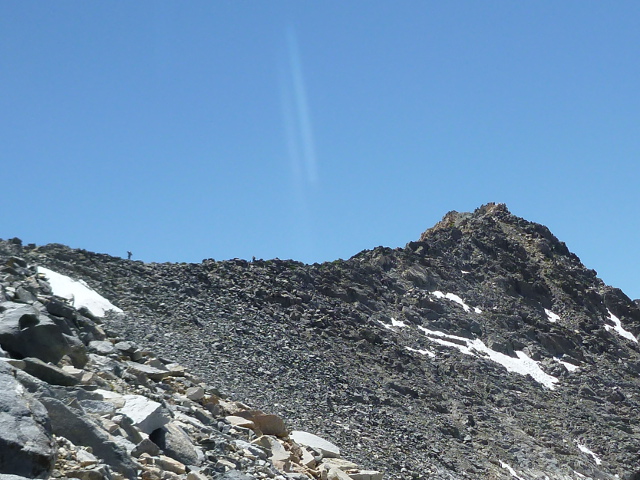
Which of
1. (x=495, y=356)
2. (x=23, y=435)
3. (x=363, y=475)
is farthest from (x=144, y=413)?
(x=495, y=356)

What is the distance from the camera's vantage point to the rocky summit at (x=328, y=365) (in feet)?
45.5

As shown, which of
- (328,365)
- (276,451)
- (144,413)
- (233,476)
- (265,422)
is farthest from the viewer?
(328,365)

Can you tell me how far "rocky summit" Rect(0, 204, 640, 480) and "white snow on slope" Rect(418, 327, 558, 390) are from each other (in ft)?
0.66

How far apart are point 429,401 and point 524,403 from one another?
9.78 m

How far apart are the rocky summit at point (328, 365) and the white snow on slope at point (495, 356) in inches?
7.9

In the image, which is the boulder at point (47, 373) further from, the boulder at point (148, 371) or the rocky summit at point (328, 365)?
the boulder at point (148, 371)

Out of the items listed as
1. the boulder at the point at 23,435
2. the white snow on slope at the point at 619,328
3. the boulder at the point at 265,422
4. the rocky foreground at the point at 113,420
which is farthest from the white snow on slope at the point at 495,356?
the boulder at the point at 23,435

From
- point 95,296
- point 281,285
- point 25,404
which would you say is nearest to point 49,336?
point 25,404

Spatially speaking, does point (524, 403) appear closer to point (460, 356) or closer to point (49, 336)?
point (460, 356)

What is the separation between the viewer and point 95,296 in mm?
34312

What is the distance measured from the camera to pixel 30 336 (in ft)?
48.9

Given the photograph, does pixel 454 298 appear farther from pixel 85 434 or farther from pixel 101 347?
pixel 85 434

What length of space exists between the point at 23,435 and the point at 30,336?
580 cm

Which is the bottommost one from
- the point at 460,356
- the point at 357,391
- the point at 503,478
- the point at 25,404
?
the point at 25,404
